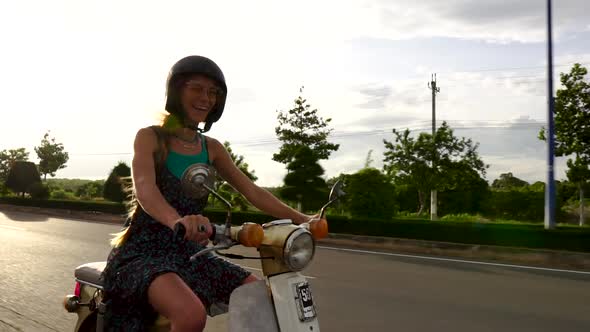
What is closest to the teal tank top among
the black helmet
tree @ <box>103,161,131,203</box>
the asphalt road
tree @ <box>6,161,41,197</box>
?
→ the black helmet

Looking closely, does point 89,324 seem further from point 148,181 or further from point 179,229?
point 179,229

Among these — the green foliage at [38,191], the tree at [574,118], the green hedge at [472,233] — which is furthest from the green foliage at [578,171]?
the green foliage at [38,191]

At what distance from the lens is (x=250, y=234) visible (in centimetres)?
210

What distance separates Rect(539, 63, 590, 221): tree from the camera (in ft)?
62.5

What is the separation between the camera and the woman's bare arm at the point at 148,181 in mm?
2320

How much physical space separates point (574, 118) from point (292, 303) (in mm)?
19195

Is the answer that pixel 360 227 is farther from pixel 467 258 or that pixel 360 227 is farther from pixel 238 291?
pixel 238 291

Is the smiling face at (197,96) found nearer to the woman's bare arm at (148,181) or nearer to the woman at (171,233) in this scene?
the woman at (171,233)

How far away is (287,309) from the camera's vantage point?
2.15 m

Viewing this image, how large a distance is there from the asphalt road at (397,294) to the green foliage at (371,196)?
17.8 feet

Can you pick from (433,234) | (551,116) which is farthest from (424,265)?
(551,116)

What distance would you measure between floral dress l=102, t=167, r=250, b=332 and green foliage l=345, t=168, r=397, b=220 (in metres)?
15.1

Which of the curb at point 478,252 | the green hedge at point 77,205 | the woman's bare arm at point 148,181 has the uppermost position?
the woman's bare arm at point 148,181

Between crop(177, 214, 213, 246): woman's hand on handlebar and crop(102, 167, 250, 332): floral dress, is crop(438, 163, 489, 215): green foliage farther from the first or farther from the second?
crop(177, 214, 213, 246): woman's hand on handlebar
